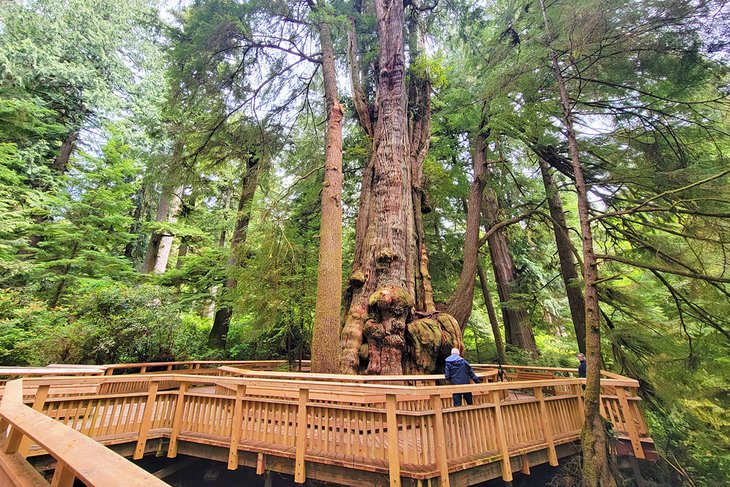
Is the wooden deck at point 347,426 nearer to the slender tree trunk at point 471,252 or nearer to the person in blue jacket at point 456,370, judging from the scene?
the person in blue jacket at point 456,370

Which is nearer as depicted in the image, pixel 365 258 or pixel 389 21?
pixel 365 258

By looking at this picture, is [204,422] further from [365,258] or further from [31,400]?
[365,258]

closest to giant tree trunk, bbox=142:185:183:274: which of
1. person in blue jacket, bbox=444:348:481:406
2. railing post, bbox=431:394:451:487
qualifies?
person in blue jacket, bbox=444:348:481:406

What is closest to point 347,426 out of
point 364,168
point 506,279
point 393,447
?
point 393,447

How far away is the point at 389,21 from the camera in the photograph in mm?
8547

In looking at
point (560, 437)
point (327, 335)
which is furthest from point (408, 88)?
point (560, 437)

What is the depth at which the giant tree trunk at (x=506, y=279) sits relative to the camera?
34.3 feet

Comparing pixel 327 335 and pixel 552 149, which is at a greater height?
pixel 552 149

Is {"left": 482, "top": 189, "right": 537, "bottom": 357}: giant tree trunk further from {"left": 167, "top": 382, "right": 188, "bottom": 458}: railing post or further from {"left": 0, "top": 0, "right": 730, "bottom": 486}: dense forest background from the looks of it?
{"left": 167, "top": 382, "right": 188, "bottom": 458}: railing post

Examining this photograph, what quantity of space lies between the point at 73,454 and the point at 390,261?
5420mm

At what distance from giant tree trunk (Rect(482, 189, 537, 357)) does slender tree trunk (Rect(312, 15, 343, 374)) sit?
237 inches

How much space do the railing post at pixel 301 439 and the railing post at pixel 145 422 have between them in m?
2.46

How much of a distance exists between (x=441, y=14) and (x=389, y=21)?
2.76 metres

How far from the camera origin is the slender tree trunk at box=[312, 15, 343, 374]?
537 centimetres
